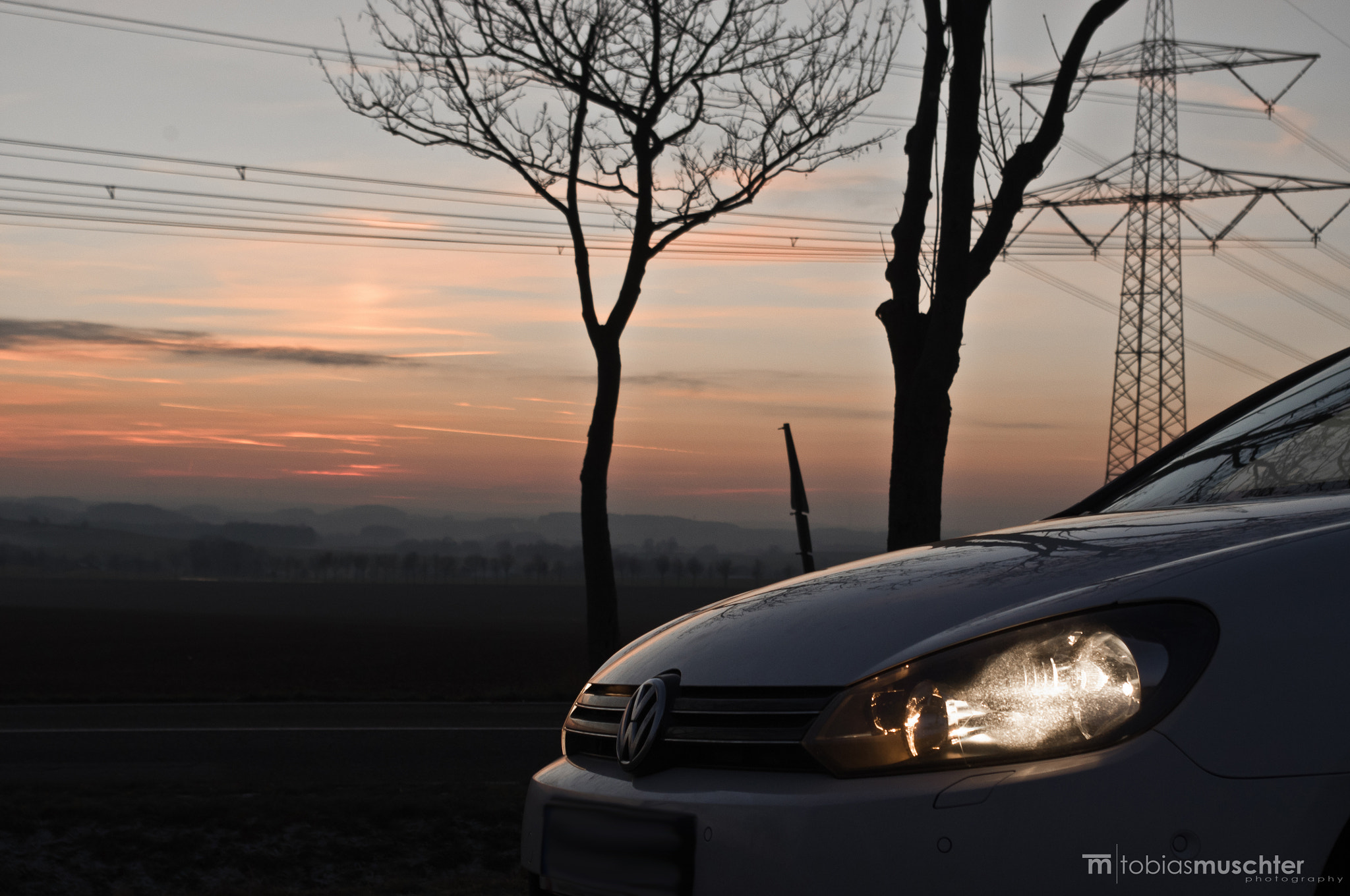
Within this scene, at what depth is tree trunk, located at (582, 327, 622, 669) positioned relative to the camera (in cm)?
1506

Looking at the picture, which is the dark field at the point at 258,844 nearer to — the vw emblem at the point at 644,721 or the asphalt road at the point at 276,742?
the asphalt road at the point at 276,742

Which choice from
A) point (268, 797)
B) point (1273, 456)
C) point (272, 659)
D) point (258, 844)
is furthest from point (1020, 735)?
point (272, 659)

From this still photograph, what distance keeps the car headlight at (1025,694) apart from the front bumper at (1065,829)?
1.4 inches

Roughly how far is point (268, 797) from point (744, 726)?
6.82 metres

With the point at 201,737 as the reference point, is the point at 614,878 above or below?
above

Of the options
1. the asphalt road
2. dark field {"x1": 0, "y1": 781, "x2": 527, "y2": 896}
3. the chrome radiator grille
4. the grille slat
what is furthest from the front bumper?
the asphalt road

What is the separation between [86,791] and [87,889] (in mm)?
2148

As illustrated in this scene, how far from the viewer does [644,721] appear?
2.08 m

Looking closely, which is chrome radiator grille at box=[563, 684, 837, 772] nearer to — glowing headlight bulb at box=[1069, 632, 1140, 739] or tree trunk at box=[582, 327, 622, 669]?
glowing headlight bulb at box=[1069, 632, 1140, 739]

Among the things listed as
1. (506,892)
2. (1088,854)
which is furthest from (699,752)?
(506,892)

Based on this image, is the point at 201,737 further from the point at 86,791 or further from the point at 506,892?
the point at 506,892

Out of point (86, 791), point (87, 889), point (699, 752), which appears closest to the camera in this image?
point (699, 752)

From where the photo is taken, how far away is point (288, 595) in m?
128

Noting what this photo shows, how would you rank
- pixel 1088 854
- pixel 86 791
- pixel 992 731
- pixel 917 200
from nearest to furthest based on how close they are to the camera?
pixel 1088 854 → pixel 992 731 → pixel 86 791 → pixel 917 200
